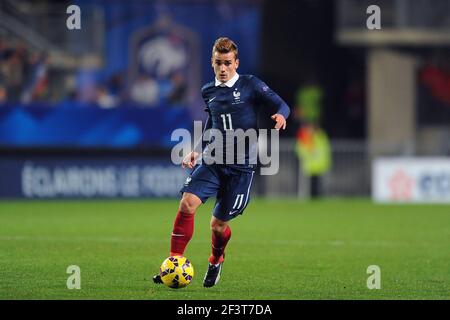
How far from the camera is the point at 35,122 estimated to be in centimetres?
2650

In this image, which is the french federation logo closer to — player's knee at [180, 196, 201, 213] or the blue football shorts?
the blue football shorts

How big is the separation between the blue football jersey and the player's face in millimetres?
134

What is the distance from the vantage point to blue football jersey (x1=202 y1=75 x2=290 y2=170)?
10.1 meters

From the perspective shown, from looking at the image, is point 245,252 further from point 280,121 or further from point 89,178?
point 89,178

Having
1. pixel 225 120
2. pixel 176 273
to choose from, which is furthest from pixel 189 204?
pixel 225 120

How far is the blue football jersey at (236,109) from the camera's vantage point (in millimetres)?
10070

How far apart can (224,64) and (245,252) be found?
13.7 ft

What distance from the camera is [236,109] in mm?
10070

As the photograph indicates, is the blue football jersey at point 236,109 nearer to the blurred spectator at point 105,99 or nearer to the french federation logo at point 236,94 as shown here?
the french federation logo at point 236,94

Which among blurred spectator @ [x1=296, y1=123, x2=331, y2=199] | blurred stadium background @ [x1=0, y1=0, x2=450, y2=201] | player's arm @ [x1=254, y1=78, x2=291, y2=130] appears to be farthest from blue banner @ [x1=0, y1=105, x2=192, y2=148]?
player's arm @ [x1=254, y1=78, x2=291, y2=130]

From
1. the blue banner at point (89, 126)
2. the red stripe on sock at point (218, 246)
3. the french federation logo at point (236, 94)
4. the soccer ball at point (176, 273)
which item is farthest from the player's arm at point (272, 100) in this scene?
the blue banner at point (89, 126)
